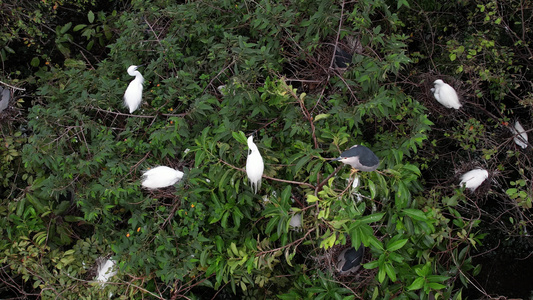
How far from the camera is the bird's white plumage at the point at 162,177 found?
59.7 inches

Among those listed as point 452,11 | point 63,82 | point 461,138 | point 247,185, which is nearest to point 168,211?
point 247,185

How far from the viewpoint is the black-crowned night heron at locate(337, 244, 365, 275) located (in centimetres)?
150

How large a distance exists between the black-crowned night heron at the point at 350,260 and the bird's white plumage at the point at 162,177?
0.73 metres

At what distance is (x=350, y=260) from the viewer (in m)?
1.50

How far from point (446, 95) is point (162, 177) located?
138 cm

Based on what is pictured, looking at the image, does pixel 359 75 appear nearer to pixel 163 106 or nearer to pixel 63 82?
pixel 163 106

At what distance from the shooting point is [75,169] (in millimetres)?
1617

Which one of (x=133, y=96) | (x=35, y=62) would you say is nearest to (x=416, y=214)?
(x=133, y=96)

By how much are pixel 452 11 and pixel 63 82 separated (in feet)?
7.46

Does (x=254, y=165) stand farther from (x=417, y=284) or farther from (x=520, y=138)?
(x=520, y=138)

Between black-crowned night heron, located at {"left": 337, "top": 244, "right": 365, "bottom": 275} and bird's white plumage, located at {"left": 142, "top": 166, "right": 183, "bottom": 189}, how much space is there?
73cm

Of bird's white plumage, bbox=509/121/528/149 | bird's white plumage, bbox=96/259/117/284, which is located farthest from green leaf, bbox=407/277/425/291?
bird's white plumage, bbox=96/259/117/284

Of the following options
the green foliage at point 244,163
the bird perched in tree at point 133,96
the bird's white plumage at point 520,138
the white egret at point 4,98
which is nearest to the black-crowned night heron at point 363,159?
the green foliage at point 244,163

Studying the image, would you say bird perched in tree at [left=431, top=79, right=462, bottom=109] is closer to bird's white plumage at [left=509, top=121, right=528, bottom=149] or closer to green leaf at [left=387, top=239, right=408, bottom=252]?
bird's white plumage at [left=509, top=121, right=528, bottom=149]
